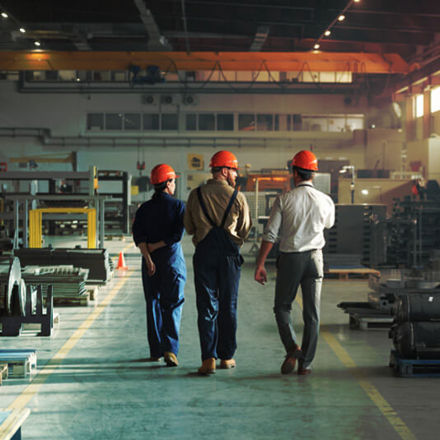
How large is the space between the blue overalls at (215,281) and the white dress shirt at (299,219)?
1.12 ft

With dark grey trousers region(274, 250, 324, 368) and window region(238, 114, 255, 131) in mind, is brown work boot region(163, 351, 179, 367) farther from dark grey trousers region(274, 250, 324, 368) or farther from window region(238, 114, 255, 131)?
window region(238, 114, 255, 131)

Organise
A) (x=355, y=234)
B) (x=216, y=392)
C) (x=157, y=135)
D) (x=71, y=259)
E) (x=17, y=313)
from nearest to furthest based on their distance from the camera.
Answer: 1. (x=216, y=392)
2. (x=17, y=313)
3. (x=71, y=259)
4. (x=355, y=234)
5. (x=157, y=135)

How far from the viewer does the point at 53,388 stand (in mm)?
4844

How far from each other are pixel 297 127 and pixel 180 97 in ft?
19.4

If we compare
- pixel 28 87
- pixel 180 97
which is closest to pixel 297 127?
pixel 180 97

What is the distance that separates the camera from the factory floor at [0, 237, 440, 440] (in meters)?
3.92

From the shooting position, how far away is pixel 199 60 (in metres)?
21.8

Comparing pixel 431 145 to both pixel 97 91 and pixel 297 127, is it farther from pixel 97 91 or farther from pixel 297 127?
pixel 97 91

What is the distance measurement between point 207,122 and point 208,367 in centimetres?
2656

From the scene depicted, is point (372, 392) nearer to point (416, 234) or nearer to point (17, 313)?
point (17, 313)

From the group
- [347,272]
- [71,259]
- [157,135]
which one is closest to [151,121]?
[157,135]

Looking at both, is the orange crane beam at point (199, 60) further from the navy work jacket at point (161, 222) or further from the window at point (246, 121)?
the navy work jacket at point (161, 222)

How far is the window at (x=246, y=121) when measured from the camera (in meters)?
31.0

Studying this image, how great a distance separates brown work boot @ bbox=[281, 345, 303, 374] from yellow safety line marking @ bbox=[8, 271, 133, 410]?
1935 mm
